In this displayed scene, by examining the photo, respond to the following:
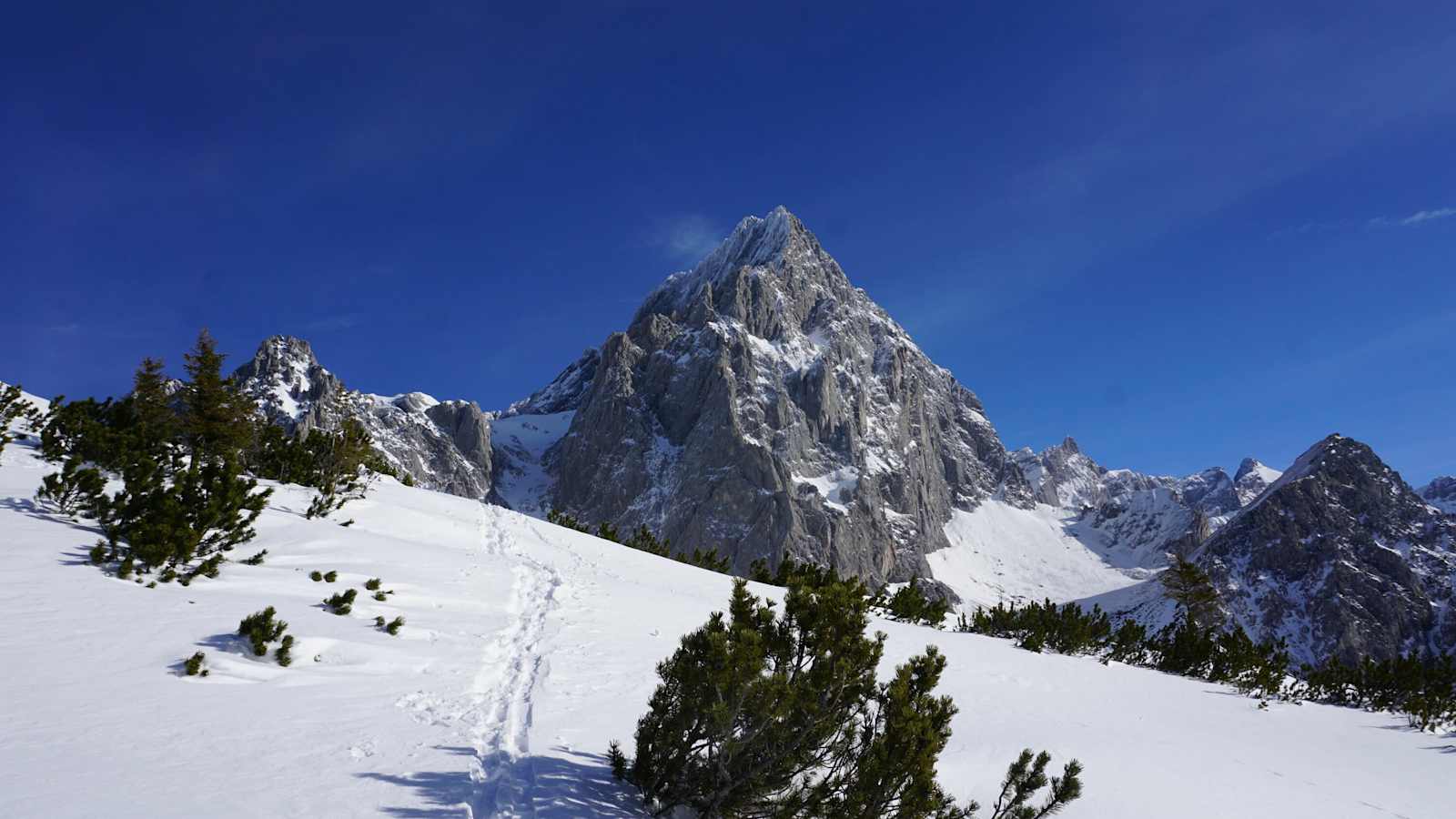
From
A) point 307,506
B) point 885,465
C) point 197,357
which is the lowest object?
point 307,506

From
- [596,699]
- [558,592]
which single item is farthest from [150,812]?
[558,592]

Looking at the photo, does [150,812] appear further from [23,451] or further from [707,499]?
[707,499]

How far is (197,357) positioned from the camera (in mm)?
18828

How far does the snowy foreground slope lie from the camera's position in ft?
20.7

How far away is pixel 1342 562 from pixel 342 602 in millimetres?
174874

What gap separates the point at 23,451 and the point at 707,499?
14174 centimetres

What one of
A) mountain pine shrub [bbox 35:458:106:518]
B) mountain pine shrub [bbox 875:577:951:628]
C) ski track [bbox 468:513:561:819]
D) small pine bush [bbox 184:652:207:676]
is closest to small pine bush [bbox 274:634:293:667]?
small pine bush [bbox 184:652:207:676]

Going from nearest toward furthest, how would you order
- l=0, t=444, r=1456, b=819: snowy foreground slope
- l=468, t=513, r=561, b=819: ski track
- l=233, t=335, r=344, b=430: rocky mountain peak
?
1. l=0, t=444, r=1456, b=819: snowy foreground slope
2. l=468, t=513, r=561, b=819: ski track
3. l=233, t=335, r=344, b=430: rocky mountain peak

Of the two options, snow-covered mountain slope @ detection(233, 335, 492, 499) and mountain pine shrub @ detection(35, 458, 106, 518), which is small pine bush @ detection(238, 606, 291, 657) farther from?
snow-covered mountain slope @ detection(233, 335, 492, 499)

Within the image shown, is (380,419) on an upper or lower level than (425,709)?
upper

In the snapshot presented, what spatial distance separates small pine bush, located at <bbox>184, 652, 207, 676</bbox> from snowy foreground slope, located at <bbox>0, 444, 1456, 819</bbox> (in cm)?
20

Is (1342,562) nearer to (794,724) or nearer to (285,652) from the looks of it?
(794,724)

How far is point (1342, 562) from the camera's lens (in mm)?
133375

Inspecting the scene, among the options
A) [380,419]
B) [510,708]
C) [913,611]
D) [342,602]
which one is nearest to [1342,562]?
[913,611]
